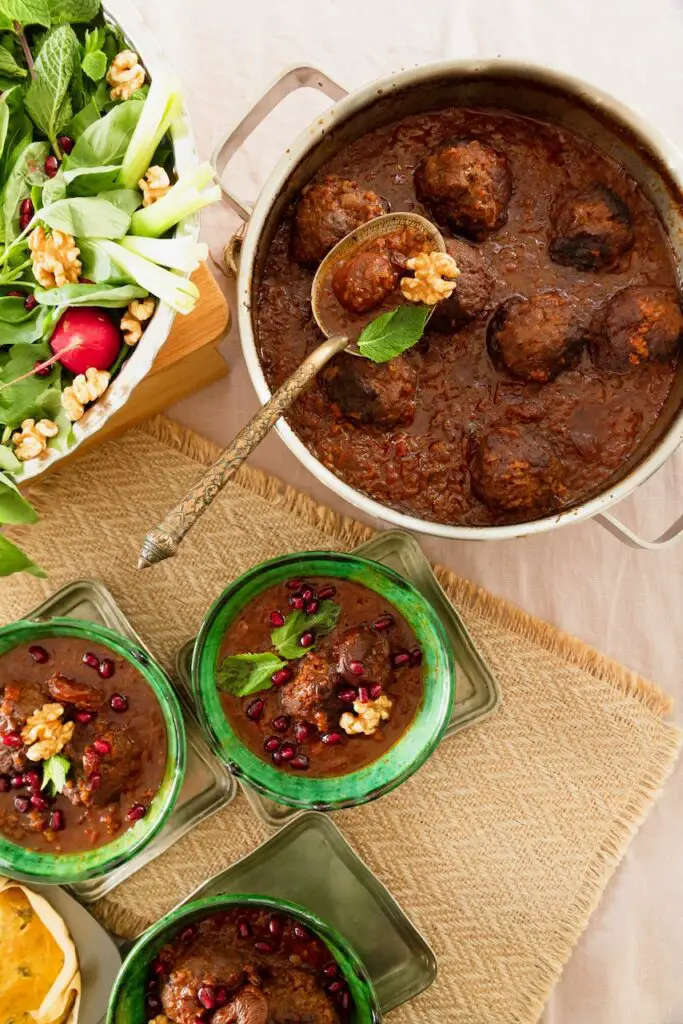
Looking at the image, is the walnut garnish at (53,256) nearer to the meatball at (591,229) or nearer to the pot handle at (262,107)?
the pot handle at (262,107)

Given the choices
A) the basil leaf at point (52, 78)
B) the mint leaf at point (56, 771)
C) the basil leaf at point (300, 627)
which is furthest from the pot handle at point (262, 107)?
the mint leaf at point (56, 771)

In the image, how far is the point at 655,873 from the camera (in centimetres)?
340

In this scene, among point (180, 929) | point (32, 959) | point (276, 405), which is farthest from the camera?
point (32, 959)

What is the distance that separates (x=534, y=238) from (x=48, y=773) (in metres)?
2.44

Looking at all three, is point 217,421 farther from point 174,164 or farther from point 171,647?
point 174,164

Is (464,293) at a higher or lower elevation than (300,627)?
higher

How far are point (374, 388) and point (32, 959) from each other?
2.41 metres

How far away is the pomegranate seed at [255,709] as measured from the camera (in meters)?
3.01

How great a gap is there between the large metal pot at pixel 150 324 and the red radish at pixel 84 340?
0.07 meters

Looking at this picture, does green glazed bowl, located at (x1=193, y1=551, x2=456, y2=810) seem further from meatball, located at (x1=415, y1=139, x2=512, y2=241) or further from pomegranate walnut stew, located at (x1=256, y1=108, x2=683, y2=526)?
meatball, located at (x1=415, y1=139, x2=512, y2=241)

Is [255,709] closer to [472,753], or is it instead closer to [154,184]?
[472,753]

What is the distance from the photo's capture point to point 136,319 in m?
2.47

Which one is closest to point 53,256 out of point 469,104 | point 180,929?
point 469,104

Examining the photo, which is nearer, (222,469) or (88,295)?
(88,295)
